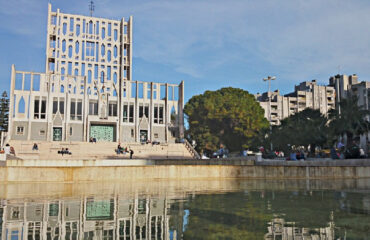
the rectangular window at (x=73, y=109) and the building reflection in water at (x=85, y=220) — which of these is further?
the rectangular window at (x=73, y=109)

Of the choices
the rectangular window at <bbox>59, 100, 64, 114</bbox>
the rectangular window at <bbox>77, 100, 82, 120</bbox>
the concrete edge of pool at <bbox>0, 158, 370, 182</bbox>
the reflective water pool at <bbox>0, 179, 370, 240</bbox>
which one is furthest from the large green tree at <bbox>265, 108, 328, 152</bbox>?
the reflective water pool at <bbox>0, 179, 370, 240</bbox>

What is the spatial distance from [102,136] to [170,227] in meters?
52.2

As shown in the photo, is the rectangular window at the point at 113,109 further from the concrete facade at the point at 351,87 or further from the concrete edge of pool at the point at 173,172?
the concrete facade at the point at 351,87

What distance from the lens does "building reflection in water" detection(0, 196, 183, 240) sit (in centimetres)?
441

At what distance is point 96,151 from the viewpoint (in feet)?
127

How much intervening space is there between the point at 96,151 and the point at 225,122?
2530cm

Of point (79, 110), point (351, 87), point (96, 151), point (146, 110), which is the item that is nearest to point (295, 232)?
point (96, 151)

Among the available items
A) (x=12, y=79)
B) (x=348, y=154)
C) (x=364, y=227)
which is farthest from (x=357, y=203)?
(x=12, y=79)

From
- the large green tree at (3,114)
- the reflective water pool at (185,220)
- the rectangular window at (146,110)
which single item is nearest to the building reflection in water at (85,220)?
the reflective water pool at (185,220)

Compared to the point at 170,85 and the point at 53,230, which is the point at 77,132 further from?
the point at 53,230

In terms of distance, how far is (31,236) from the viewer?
427cm

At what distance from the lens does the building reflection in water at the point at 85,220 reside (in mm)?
4414

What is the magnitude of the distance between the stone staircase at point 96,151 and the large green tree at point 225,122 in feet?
41.2

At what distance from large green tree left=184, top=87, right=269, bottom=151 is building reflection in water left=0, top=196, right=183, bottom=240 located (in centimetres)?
4851
